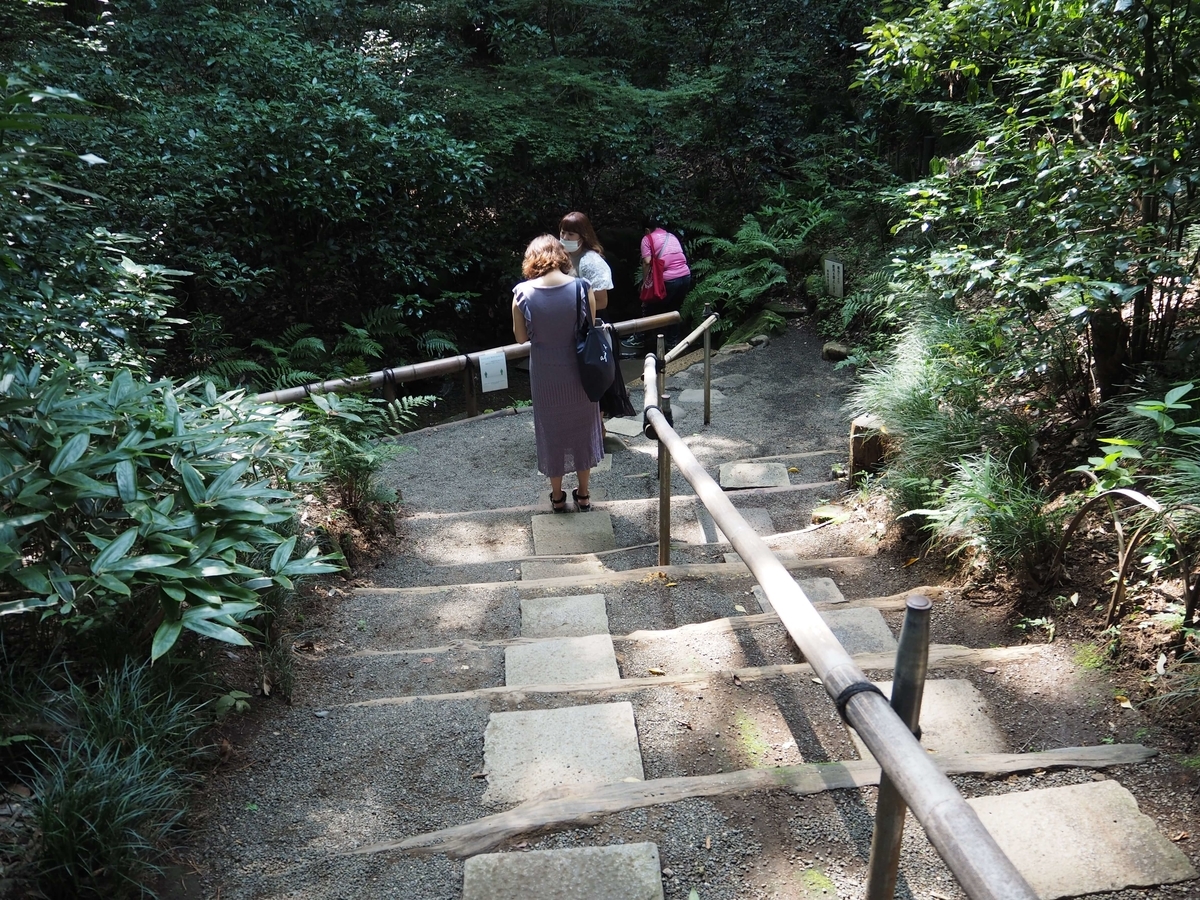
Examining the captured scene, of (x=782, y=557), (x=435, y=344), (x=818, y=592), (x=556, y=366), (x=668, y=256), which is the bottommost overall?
(x=782, y=557)

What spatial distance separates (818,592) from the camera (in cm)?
376

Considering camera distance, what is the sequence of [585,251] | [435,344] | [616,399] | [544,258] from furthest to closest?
[435,344], [585,251], [616,399], [544,258]

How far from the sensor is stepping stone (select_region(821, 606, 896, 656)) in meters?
3.17

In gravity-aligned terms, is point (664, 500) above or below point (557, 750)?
above

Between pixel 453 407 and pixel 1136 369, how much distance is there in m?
7.38

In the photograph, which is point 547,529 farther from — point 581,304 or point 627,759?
point 627,759

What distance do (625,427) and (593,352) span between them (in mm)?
2555

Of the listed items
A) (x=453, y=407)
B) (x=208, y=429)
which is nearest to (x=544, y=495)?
(x=208, y=429)

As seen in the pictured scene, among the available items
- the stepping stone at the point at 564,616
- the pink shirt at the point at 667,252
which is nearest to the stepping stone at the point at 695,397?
the pink shirt at the point at 667,252

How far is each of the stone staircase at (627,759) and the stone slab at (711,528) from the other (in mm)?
778

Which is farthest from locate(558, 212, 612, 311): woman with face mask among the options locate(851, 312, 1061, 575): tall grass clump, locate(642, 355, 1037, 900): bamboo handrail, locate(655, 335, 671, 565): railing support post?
locate(642, 355, 1037, 900): bamboo handrail

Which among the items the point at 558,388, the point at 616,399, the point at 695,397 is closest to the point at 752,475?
the point at 616,399

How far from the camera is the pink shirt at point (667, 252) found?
831cm

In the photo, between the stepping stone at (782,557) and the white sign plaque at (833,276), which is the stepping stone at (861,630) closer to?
the stepping stone at (782,557)
